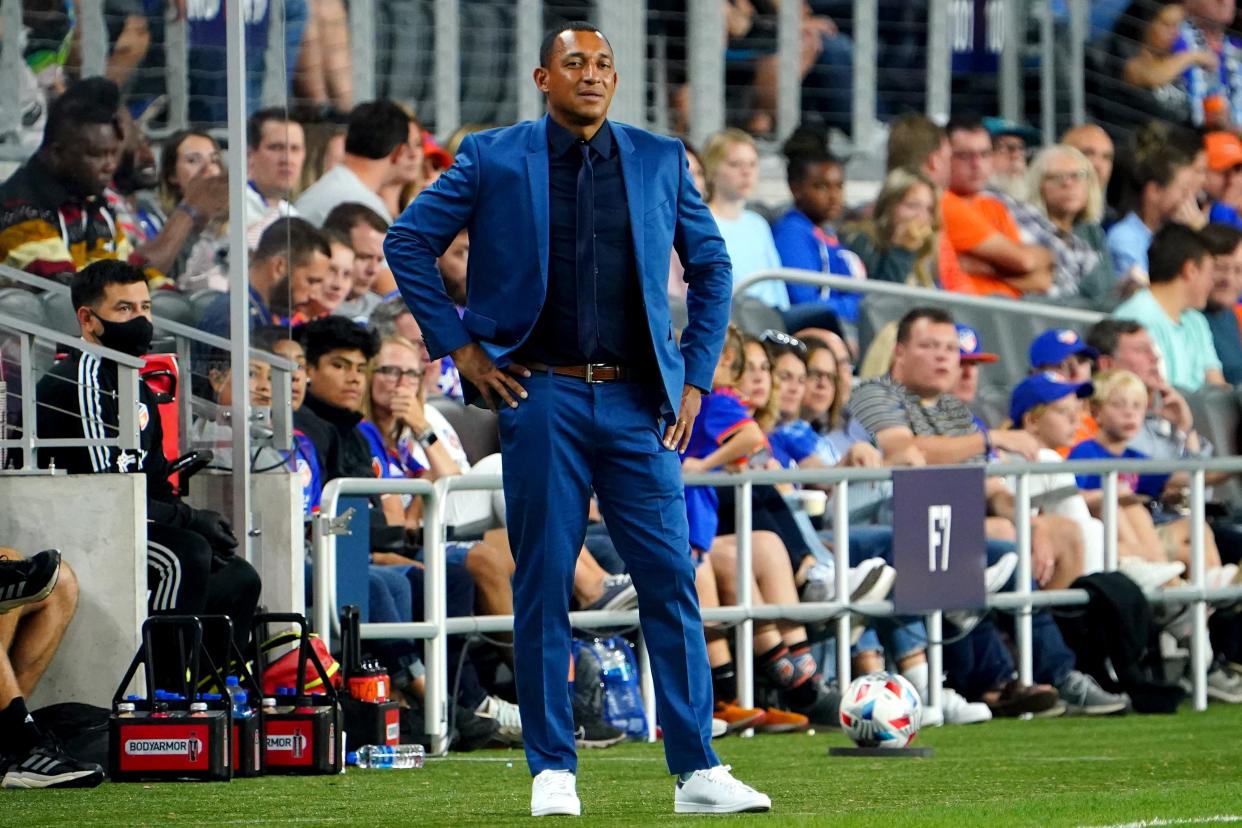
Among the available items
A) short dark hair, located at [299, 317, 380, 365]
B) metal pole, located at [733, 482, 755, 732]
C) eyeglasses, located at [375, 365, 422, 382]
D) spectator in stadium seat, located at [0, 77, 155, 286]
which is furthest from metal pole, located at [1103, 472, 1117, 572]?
spectator in stadium seat, located at [0, 77, 155, 286]

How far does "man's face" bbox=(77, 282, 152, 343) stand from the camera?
8.55 meters

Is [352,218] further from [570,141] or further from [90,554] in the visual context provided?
[570,141]

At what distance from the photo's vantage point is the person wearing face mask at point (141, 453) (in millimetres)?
8344

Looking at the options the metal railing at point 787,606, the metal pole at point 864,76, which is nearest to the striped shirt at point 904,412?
the metal railing at point 787,606

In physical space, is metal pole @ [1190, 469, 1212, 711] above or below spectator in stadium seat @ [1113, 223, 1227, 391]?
below

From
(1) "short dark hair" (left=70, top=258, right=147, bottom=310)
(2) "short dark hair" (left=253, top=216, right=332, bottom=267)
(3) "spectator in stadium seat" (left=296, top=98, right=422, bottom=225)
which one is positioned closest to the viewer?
(1) "short dark hair" (left=70, top=258, right=147, bottom=310)

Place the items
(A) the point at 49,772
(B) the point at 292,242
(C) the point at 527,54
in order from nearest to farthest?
(A) the point at 49,772 → (B) the point at 292,242 → (C) the point at 527,54

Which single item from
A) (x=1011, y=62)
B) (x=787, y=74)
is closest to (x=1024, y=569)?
(x=787, y=74)

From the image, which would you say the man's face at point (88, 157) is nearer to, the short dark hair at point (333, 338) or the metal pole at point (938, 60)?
the short dark hair at point (333, 338)

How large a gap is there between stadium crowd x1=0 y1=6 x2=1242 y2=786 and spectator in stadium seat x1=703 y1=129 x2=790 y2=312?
0.06 ft

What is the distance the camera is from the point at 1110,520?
12023 millimetres

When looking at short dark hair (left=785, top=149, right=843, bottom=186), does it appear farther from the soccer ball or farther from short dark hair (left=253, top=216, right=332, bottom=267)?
the soccer ball

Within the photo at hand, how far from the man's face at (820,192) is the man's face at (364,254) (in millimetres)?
3657

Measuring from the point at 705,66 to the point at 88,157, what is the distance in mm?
7678
